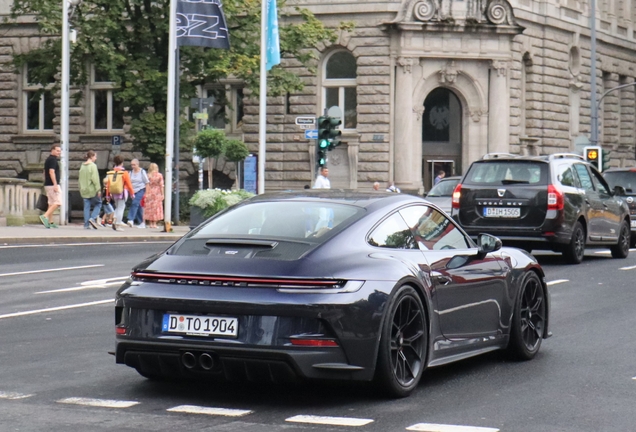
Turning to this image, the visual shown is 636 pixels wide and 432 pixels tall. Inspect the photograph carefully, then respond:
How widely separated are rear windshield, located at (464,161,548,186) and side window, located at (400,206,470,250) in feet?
35.8

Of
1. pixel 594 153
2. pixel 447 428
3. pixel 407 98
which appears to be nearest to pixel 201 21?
pixel 407 98

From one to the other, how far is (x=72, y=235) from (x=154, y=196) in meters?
5.56

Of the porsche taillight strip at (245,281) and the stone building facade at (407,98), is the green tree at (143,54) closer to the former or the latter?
the stone building facade at (407,98)

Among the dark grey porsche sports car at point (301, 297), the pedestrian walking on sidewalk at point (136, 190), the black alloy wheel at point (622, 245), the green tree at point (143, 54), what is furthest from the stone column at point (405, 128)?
the dark grey porsche sports car at point (301, 297)

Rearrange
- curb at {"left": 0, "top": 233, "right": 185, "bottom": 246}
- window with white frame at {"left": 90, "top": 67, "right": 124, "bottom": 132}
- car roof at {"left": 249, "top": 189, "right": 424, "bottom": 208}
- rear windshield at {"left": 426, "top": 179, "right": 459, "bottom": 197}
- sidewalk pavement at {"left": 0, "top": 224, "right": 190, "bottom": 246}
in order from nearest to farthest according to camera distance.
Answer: car roof at {"left": 249, "top": 189, "right": 424, "bottom": 208} → curb at {"left": 0, "top": 233, "right": 185, "bottom": 246} → sidewalk pavement at {"left": 0, "top": 224, "right": 190, "bottom": 246} → rear windshield at {"left": 426, "top": 179, "right": 459, "bottom": 197} → window with white frame at {"left": 90, "top": 67, "right": 124, "bottom": 132}

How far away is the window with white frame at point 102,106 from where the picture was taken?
49906mm

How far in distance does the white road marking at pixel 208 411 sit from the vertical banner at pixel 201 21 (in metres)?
25.1

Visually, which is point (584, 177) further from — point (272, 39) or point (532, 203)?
point (272, 39)

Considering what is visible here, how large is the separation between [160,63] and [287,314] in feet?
111

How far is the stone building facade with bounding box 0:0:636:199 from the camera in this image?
45.0 meters

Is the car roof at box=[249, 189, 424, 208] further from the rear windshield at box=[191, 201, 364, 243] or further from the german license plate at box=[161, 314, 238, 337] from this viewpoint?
the german license plate at box=[161, 314, 238, 337]

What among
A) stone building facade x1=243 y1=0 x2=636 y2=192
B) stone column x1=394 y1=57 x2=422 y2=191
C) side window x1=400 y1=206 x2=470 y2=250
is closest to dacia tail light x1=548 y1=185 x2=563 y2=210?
side window x1=400 y1=206 x2=470 y2=250

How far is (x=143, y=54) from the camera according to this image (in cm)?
4059

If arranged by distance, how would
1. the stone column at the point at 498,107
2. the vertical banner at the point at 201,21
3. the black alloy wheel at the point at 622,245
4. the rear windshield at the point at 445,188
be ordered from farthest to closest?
the stone column at the point at 498,107, the vertical banner at the point at 201,21, the rear windshield at the point at 445,188, the black alloy wheel at the point at 622,245
